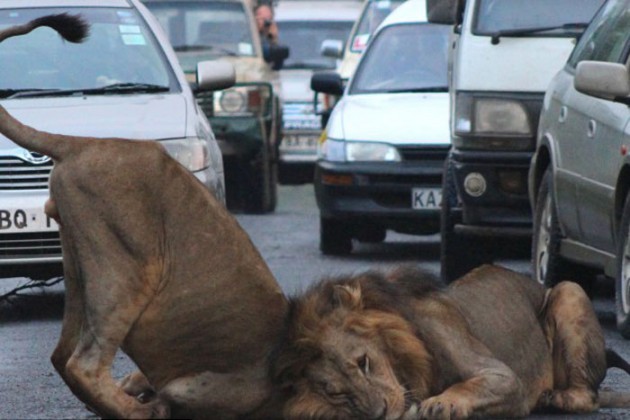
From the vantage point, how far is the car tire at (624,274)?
872cm

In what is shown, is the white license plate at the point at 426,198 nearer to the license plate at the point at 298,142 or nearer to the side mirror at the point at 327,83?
the side mirror at the point at 327,83

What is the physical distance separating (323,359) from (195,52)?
42.6 feet

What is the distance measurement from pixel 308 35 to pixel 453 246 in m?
15.6

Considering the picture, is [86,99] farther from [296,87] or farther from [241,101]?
[296,87]

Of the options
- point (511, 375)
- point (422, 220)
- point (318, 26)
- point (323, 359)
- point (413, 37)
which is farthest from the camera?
point (318, 26)

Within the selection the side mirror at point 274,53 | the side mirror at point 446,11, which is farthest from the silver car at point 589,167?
the side mirror at point 274,53

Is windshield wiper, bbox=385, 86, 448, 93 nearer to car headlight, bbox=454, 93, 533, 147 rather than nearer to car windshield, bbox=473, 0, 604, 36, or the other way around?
car windshield, bbox=473, 0, 604, 36

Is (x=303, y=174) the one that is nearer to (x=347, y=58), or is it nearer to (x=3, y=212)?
(x=347, y=58)

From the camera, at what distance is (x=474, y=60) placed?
37.0 ft

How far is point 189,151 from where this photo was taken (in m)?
10.1

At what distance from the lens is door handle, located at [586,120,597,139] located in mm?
9362

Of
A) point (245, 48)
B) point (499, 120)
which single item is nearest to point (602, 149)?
point (499, 120)

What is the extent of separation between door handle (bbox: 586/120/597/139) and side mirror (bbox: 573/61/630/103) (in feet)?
1.45

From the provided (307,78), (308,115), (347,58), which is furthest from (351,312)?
(307,78)
